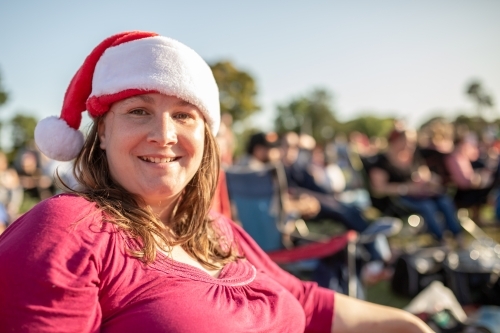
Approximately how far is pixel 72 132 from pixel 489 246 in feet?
14.4

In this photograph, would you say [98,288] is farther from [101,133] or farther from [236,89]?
[236,89]

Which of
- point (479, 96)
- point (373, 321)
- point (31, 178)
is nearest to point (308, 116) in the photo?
point (479, 96)

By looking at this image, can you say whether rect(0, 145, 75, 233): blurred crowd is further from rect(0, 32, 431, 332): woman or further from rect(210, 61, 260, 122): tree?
rect(210, 61, 260, 122): tree

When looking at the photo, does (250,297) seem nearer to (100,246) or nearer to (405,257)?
(100,246)

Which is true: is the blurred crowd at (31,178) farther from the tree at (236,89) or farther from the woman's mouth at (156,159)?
the tree at (236,89)

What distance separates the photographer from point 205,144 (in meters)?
1.52

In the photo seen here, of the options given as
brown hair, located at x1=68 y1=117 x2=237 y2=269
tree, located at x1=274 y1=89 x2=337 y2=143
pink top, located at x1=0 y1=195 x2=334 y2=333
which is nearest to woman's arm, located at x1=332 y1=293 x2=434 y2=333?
pink top, located at x1=0 y1=195 x2=334 y2=333

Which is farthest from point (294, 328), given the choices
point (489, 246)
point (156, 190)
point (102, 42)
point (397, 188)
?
point (397, 188)

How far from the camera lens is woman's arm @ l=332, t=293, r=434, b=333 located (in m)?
1.54

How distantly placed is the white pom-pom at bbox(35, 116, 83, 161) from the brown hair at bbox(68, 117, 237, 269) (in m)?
0.05

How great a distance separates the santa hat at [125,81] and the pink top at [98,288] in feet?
1.13

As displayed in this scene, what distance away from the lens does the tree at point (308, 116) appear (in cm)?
6197

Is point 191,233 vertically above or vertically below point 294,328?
above

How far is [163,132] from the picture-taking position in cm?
124
